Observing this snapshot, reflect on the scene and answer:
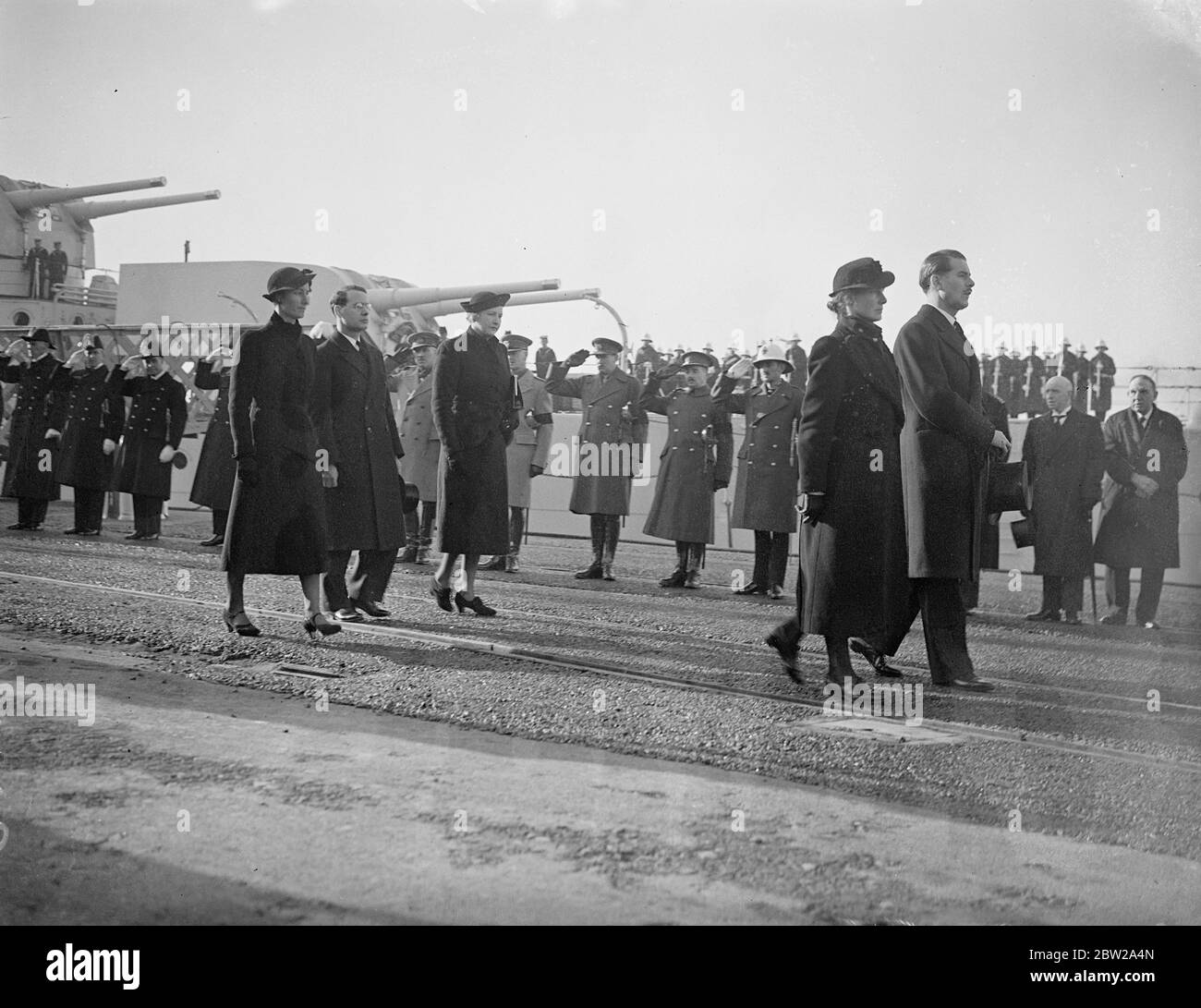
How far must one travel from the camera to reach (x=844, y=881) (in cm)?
370

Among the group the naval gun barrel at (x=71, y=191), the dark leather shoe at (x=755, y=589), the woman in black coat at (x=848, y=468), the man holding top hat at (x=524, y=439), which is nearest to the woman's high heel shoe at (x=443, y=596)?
the naval gun barrel at (x=71, y=191)

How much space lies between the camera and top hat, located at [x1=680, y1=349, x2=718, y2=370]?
1282 cm

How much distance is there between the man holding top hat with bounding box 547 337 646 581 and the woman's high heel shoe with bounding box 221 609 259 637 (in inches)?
215

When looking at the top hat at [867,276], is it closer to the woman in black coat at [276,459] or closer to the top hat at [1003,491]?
the top hat at [1003,491]

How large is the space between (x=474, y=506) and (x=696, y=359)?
4185mm

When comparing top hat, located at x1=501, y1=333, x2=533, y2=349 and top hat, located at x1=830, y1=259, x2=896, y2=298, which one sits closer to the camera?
top hat, located at x1=830, y1=259, x2=896, y2=298

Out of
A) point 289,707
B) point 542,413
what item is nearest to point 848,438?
point 289,707

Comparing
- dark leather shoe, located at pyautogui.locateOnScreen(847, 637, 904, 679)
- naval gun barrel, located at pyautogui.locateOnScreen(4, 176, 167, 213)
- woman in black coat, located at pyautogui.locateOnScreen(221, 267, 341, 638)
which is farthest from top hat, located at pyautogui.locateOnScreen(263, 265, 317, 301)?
dark leather shoe, located at pyautogui.locateOnScreen(847, 637, 904, 679)

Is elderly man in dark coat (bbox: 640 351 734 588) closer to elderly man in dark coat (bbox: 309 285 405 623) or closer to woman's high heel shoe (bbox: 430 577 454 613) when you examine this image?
woman's high heel shoe (bbox: 430 577 454 613)

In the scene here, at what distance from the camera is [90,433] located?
15836mm

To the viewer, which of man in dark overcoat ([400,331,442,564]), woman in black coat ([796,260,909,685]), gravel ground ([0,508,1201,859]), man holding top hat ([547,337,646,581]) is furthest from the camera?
man in dark overcoat ([400,331,442,564])

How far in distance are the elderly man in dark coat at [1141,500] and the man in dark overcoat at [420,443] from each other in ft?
18.8

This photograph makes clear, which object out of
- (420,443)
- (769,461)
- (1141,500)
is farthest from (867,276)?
(420,443)
